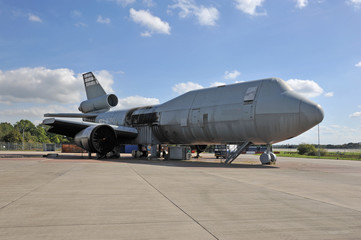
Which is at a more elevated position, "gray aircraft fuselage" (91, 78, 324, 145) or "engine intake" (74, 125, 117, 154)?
"gray aircraft fuselage" (91, 78, 324, 145)

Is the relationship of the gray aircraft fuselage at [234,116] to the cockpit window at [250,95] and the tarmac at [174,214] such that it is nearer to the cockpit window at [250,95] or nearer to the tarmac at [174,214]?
the cockpit window at [250,95]

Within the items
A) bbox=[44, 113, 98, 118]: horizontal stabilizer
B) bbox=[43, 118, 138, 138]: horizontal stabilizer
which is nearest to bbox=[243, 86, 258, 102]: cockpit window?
bbox=[43, 118, 138, 138]: horizontal stabilizer

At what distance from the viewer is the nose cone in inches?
760

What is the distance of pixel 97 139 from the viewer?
90.9ft

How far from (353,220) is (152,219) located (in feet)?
10.9

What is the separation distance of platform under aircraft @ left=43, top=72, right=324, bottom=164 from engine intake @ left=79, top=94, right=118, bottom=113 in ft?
15.1

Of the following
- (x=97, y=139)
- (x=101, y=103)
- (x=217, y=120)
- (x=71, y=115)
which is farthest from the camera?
(x=101, y=103)

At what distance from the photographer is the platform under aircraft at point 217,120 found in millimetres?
20109

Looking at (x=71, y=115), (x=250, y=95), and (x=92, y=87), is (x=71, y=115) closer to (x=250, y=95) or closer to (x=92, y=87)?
(x=92, y=87)

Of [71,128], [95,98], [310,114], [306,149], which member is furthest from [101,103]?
[306,149]

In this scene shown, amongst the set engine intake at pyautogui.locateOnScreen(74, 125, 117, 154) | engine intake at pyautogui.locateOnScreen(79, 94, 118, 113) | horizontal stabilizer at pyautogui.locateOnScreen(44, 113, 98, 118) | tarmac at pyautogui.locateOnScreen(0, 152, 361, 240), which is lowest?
tarmac at pyautogui.locateOnScreen(0, 152, 361, 240)

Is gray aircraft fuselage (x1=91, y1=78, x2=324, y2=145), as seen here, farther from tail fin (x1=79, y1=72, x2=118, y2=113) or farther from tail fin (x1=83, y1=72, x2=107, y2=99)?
tail fin (x1=83, y1=72, x2=107, y2=99)

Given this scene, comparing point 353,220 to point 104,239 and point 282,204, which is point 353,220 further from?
point 104,239

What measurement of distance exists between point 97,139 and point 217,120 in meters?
11.6
